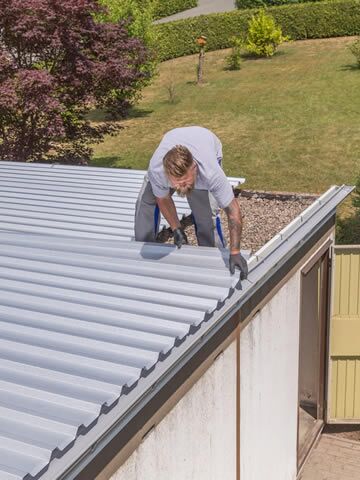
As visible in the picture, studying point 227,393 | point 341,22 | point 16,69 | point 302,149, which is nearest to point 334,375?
point 227,393

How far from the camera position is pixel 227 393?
545 cm

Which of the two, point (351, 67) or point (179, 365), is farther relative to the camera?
point (351, 67)

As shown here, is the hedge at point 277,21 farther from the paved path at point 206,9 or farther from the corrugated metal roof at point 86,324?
the corrugated metal roof at point 86,324

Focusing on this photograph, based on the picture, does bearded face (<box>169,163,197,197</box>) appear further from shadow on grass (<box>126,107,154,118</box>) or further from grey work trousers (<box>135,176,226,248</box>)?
shadow on grass (<box>126,107,154,118</box>)

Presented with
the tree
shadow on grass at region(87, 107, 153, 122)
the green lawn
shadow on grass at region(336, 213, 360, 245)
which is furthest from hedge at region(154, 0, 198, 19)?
shadow on grass at region(336, 213, 360, 245)

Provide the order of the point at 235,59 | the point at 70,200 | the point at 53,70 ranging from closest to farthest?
the point at 70,200, the point at 53,70, the point at 235,59

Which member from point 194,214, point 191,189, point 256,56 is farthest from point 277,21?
point 191,189

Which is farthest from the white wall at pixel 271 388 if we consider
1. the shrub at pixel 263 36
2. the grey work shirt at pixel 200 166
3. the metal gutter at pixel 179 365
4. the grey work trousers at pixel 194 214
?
the shrub at pixel 263 36

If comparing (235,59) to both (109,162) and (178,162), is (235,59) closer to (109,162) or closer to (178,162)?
(109,162)

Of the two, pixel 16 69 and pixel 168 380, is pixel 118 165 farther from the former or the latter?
pixel 168 380

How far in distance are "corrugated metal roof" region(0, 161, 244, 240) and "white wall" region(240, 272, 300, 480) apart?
1.51m

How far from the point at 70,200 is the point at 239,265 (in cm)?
317

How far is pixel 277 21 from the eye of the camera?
106 ft

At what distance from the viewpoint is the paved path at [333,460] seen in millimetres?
8273
